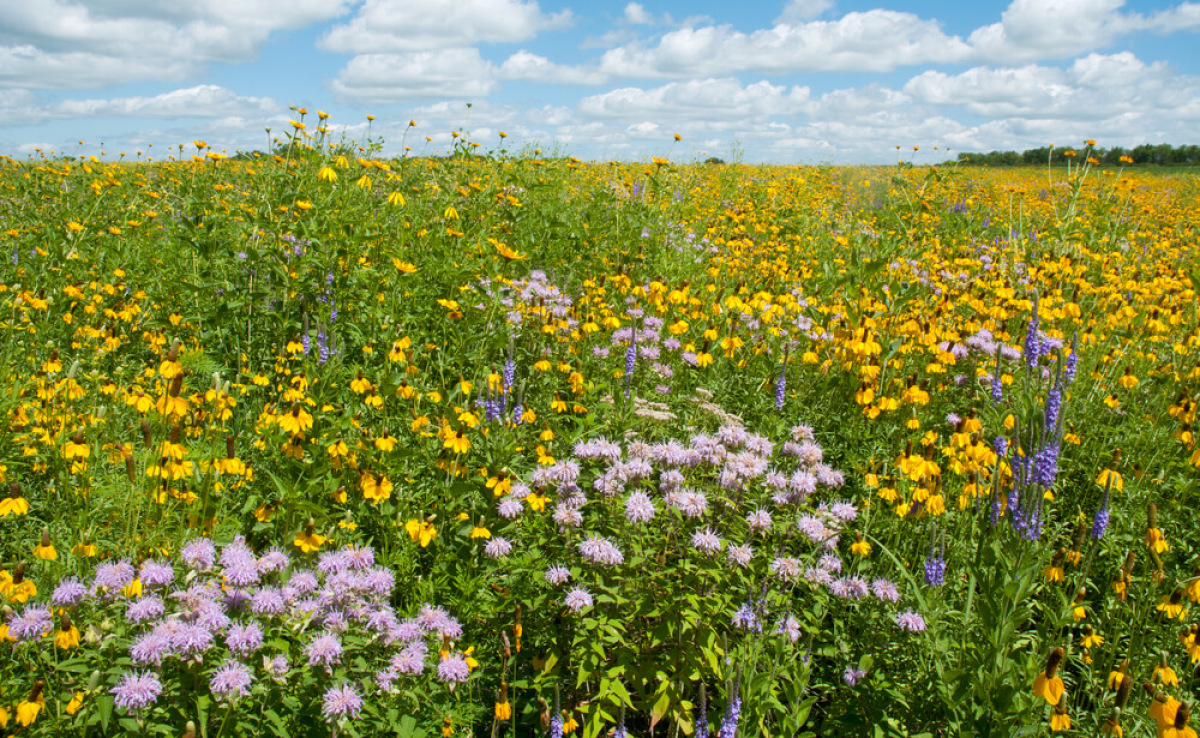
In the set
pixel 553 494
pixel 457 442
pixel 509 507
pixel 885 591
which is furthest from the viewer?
pixel 553 494

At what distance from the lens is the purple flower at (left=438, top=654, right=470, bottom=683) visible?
5.94ft

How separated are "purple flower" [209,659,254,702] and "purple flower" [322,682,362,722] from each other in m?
0.19

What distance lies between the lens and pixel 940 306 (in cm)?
513

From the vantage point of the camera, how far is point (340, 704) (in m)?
1.61

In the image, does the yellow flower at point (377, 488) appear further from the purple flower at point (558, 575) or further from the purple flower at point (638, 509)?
the purple flower at point (638, 509)

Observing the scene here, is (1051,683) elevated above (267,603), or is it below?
below

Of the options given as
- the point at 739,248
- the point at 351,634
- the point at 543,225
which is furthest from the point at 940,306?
the point at 351,634

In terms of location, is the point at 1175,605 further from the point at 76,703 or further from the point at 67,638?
the point at 67,638

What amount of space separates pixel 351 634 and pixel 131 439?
86.5 inches

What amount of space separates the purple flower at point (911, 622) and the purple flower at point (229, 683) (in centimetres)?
194

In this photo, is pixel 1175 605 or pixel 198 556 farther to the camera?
pixel 1175 605

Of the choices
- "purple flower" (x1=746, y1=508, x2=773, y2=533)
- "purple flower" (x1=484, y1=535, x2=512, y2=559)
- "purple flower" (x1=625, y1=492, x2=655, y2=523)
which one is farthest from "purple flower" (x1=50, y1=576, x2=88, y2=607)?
"purple flower" (x1=746, y1=508, x2=773, y2=533)

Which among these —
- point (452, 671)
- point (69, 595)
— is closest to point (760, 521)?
point (452, 671)

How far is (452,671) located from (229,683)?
0.55 metres
